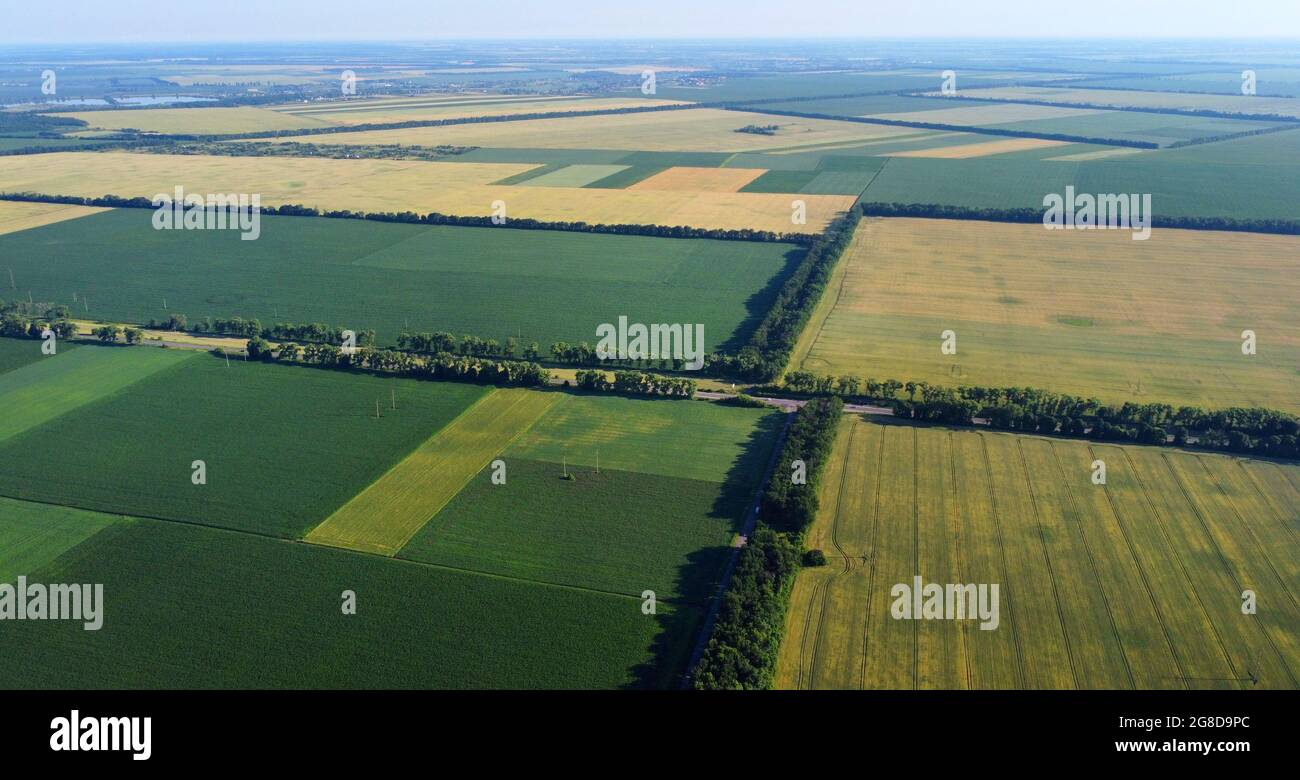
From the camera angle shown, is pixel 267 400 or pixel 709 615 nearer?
pixel 709 615

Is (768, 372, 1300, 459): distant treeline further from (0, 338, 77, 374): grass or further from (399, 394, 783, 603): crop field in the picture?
(0, 338, 77, 374): grass

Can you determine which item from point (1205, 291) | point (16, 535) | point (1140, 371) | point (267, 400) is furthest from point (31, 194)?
point (1205, 291)

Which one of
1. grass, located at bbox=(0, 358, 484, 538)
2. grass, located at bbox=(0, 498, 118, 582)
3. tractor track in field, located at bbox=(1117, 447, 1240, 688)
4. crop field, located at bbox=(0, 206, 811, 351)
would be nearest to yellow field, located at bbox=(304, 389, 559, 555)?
grass, located at bbox=(0, 358, 484, 538)

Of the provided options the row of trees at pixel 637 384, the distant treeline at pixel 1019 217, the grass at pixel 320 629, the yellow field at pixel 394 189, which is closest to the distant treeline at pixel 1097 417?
the row of trees at pixel 637 384

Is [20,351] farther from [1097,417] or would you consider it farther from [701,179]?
[701,179]

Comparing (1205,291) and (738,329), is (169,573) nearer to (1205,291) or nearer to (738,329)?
(738,329)

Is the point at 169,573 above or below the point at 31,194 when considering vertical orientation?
below

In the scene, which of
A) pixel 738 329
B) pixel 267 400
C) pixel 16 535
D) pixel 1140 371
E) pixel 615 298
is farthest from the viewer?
pixel 615 298

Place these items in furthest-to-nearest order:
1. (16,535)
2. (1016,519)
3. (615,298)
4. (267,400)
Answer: (615,298) → (267,400) → (1016,519) → (16,535)

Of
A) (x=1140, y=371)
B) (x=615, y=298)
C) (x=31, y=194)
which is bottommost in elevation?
(x=1140, y=371)
